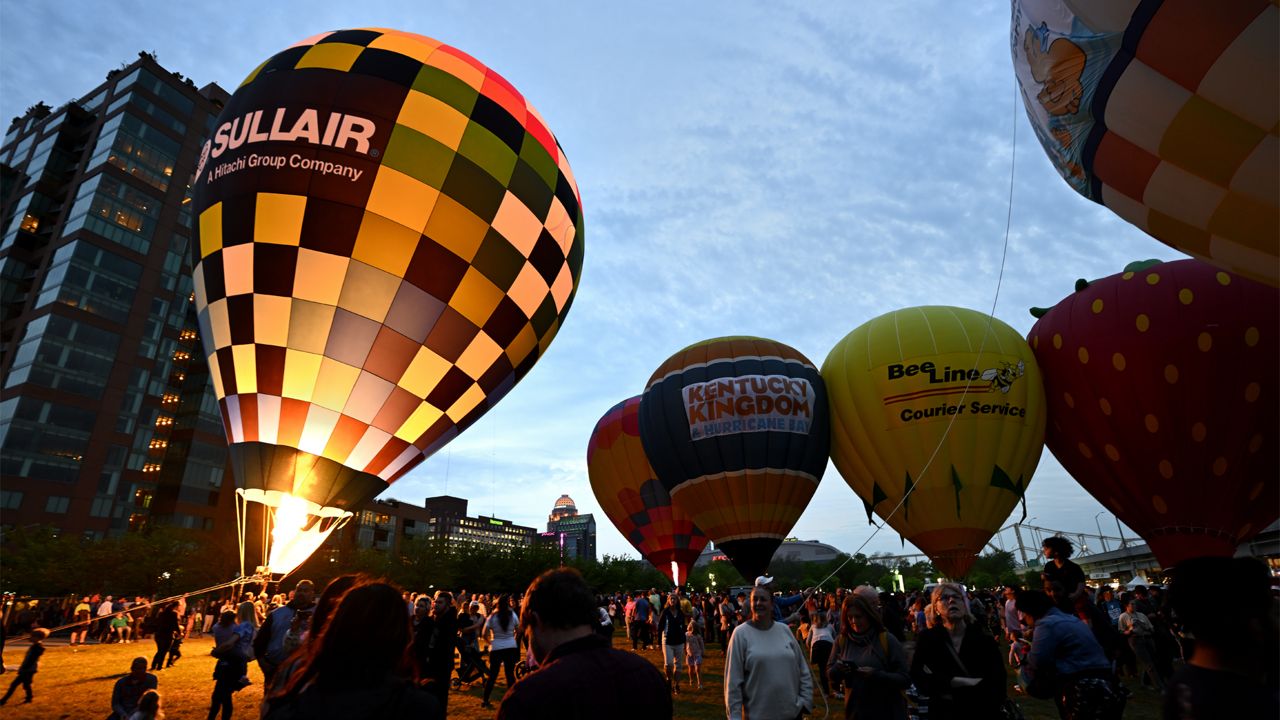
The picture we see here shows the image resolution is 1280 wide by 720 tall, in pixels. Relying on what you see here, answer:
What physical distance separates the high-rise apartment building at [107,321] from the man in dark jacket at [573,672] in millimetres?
55748

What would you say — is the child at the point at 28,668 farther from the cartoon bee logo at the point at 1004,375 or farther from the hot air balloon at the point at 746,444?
the cartoon bee logo at the point at 1004,375

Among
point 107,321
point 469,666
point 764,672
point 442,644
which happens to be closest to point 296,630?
point 442,644

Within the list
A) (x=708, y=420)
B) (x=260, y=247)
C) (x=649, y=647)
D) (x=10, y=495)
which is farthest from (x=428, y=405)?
(x=10, y=495)

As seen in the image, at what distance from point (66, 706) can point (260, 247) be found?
664cm

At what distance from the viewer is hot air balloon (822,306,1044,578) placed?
1380 centimetres

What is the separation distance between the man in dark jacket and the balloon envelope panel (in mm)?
7841

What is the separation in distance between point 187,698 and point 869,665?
9.77m

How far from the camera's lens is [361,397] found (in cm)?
967

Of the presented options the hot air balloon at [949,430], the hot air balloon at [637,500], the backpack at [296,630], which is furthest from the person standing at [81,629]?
the hot air balloon at [949,430]

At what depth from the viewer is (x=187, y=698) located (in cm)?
930

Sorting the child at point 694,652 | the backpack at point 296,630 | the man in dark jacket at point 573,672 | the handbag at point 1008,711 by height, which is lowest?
the child at point 694,652

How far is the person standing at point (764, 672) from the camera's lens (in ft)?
13.1

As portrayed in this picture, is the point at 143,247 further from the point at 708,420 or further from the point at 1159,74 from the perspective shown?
the point at 1159,74

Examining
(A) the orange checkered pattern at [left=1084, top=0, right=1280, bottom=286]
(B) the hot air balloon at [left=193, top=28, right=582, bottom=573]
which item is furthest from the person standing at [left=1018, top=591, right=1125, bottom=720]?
(B) the hot air balloon at [left=193, top=28, right=582, bottom=573]
